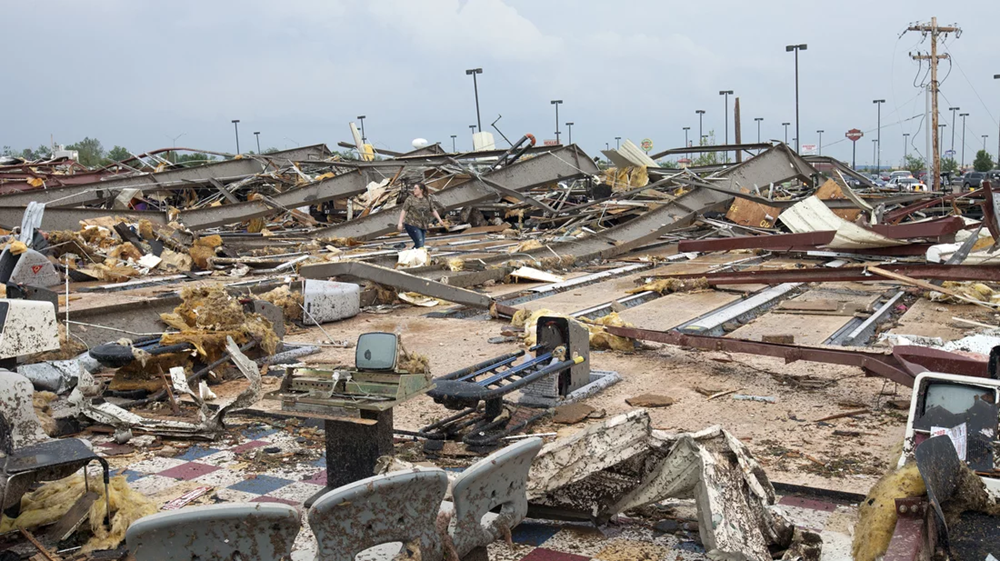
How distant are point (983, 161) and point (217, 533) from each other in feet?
239

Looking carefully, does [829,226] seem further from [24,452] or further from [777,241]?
[24,452]

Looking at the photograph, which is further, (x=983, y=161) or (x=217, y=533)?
(x=983, y=161)

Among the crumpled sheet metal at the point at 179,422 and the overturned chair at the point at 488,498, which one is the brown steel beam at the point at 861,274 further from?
the overturned chair at the point at 488,498

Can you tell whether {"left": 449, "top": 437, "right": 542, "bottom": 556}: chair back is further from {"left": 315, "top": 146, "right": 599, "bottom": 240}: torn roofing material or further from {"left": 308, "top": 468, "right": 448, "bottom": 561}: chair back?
{"left": 315, "top": 146, "right": 599, "bottom": 240}: torn roofing material

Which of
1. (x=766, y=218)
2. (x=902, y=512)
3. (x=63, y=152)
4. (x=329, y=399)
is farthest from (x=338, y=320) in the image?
(x=63, y=152)

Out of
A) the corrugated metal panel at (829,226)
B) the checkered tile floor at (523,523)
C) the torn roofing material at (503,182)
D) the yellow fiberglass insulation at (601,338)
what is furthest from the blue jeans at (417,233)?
the checkered tile floor at (523,523)

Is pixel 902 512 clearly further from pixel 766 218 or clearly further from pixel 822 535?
pixel 766 218

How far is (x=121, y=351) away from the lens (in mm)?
6160

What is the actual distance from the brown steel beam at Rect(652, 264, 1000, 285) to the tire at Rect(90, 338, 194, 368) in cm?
627

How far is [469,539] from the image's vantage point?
10.3 feet

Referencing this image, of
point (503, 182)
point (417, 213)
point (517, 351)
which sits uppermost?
point (503, 182)

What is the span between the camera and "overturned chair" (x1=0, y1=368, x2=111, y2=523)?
3662mm

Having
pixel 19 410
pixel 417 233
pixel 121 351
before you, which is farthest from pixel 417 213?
pixel 19 410

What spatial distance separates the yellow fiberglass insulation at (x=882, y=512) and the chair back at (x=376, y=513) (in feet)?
5.29
